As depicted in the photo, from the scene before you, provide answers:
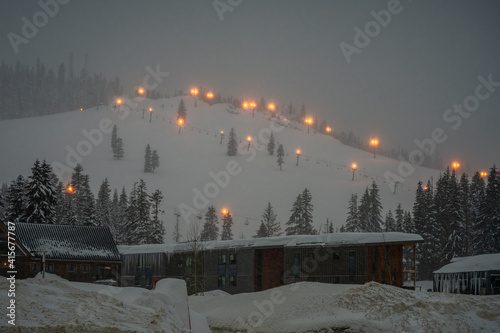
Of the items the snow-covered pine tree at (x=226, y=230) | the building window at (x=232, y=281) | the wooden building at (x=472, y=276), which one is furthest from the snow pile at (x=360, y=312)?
the snow-covered pine tree at (x=226, y=230)

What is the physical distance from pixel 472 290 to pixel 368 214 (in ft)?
167

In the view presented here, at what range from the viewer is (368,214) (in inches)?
4200

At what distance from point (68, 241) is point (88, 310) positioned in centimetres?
4379

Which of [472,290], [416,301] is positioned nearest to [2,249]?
[416,301]

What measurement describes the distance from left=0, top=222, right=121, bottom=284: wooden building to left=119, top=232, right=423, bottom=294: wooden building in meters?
8.94

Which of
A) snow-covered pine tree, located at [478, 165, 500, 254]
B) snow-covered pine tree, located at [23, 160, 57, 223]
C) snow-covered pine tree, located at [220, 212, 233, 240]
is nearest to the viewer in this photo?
snow-covered pine tree, located at [23, 160, 57, 223]

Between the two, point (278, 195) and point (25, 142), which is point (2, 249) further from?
point (25, 142)

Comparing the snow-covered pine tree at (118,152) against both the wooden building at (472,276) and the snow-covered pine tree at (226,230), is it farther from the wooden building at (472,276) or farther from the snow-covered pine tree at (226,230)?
the wooden building at (472,276)

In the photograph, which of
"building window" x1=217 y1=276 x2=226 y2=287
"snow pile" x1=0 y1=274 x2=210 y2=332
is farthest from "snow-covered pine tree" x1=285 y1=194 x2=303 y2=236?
"snow pile" x1=0 y1=274 x2=210 y2=332

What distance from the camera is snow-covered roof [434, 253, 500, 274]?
54438 mm

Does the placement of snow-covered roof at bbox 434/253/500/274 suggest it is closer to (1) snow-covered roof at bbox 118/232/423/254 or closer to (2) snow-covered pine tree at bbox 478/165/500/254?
(1) snow-covered roof at bbox 118/232/423/254

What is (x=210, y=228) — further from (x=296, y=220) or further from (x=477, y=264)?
(x=477, y=264)

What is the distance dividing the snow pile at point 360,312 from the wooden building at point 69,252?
789 inches

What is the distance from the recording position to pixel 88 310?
16156 millimetres
